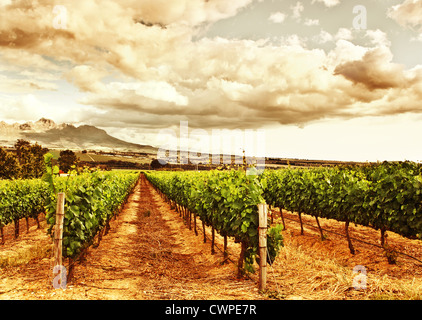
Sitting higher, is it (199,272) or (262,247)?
(262,247)

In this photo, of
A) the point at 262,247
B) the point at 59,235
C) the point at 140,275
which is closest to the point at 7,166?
the point at 140,275

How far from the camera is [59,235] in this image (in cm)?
675

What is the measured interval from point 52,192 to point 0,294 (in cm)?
249

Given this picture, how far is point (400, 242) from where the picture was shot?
1285cm

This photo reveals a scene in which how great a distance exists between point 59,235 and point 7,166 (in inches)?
2668

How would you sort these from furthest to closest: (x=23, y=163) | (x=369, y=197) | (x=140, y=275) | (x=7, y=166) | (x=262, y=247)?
1. (x=23, y=163)
2. (x=7, y=166)
3. (x=369, y=197)
4. (x=140, y=275)
5. (x=262, y=247)

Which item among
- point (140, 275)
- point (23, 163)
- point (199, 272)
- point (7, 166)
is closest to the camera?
point (140, 275)

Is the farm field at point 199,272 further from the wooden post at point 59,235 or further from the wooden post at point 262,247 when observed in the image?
the wooden post at point 59,235

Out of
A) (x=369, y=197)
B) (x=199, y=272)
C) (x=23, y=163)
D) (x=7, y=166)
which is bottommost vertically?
(x=199, y=272)

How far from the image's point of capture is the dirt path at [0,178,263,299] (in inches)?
253

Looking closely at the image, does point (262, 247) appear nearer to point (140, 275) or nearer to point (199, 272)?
point (199, 272)

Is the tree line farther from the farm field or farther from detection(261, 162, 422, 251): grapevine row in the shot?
detection(261, 162, 422, 251): grapevine row

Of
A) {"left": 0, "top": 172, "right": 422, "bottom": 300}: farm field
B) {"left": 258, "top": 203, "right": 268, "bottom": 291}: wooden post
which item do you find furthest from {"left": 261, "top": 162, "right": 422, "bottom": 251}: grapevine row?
{"left": 0, "top": 172, "right": 422, "bottom": 300}: farm field
